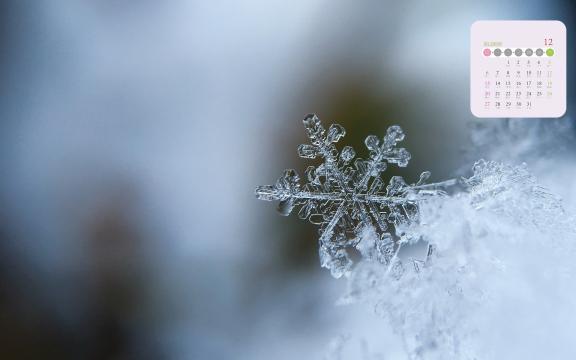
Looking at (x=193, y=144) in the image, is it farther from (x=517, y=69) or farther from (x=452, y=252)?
(x=517, y=69)

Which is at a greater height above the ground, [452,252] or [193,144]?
[193,144]

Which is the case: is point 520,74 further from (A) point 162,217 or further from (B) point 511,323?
(A) point 162,217

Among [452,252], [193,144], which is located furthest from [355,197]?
[193,144]

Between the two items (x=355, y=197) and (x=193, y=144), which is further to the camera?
(x=193, y=144)

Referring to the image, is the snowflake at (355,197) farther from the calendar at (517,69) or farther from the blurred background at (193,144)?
the calendar at (517,69)

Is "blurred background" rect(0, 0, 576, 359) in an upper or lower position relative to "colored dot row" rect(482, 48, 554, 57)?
lower

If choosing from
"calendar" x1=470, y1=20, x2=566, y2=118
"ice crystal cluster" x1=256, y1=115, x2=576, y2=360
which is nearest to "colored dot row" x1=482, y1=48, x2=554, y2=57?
"calendar" x1=470, y1=20, x2=566, y2=118

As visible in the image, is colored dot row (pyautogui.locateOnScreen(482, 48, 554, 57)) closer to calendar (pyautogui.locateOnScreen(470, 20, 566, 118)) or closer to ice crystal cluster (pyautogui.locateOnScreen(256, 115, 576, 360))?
calendar (pyautogui.locateOnScreen(470, 20, 566, 118))
